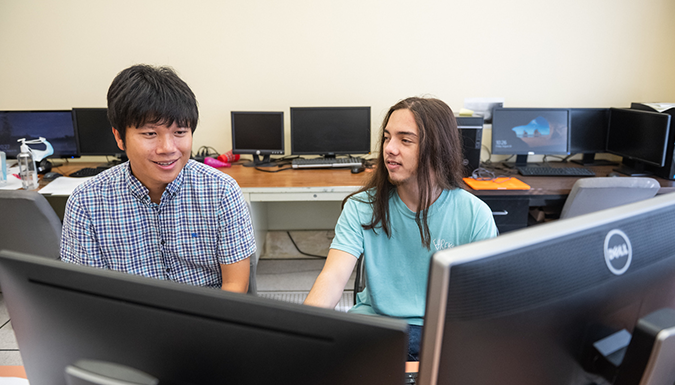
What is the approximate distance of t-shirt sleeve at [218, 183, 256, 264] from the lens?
1327mm

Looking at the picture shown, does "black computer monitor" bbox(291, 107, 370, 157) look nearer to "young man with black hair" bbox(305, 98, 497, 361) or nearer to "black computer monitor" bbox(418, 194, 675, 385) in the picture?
"young man with black hair" bbox(305, 98, 497, 361)

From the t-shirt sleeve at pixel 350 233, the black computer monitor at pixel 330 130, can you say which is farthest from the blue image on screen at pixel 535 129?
the t-shirt sleeve at pixel 350 233

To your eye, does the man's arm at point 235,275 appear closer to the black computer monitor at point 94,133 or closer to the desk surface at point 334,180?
the desk surface at point 334,180

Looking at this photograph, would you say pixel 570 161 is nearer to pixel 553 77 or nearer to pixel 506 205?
pixel 553 77

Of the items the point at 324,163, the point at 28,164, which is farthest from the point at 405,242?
the point at 28,164

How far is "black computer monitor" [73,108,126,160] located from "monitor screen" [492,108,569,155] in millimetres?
2690

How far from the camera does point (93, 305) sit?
51 cm

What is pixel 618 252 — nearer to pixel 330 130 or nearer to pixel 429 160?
pixel 429 160

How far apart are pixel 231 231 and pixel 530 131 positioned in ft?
7.84

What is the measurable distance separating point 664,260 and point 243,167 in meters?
2.63

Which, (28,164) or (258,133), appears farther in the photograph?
(258,133)

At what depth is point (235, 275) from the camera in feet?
4.40

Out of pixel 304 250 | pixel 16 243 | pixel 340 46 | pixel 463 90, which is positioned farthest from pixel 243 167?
pixel 463 90

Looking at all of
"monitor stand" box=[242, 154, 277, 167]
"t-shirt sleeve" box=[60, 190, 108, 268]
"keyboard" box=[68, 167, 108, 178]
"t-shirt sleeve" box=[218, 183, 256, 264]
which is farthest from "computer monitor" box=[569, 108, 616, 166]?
"keyboard" box=[68, 167, 108, 178]
